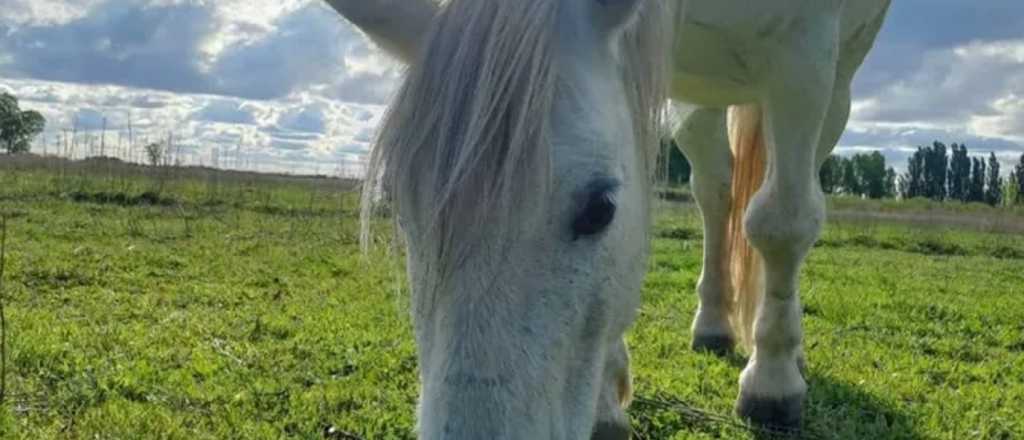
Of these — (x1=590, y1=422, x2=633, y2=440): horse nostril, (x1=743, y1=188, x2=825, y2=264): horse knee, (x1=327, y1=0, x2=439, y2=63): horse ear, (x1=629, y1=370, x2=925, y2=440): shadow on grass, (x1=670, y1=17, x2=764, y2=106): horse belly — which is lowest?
(x1=629, y1=370, x2=925, y2=440): shadow on grass

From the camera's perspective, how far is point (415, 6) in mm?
2014

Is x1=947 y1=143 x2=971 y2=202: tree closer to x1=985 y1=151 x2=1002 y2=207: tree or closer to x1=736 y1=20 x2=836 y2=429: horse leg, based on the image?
x1=985 y1=151 x2=1002 y2=207: tree

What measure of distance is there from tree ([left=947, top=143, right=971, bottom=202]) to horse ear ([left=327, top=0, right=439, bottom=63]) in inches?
3157

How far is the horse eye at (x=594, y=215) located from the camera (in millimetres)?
1690

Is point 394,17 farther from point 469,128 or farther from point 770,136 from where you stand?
point 770,136

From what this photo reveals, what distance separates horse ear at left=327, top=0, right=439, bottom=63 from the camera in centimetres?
200

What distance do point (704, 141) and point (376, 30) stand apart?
3.00m

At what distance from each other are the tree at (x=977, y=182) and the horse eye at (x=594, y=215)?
74.6 metres

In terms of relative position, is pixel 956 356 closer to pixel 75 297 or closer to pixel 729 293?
pixel 729 293

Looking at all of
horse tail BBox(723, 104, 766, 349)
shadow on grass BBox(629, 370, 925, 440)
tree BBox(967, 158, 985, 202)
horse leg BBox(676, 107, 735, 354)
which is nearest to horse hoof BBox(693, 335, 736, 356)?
horse leg BBox(676, 107, 735, 354)

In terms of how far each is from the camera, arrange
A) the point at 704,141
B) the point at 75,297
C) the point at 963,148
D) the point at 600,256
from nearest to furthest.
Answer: the point at 600,256
the point at 704,141
the point at 75,297
the point at 963,148

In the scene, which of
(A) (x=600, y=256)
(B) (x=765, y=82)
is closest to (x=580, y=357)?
(A) (x=600, y=256)

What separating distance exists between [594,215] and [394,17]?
66cm

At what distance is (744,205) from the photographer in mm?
4492
